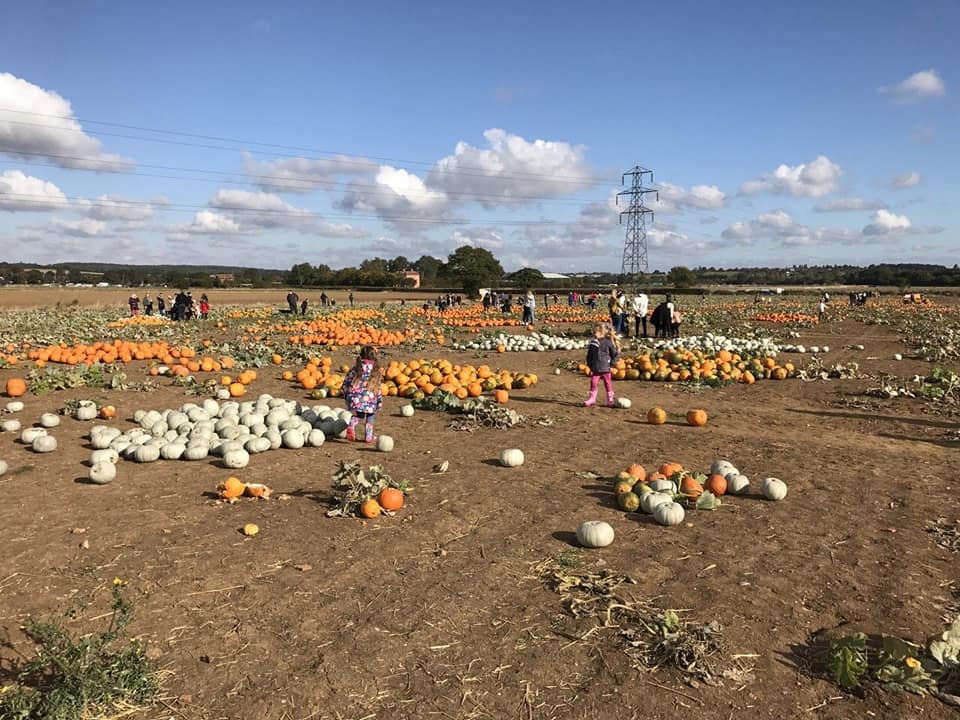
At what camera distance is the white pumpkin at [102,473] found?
7.89 meters

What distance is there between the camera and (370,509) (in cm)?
680

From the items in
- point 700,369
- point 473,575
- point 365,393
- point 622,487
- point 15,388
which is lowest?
Answer: point 473,575

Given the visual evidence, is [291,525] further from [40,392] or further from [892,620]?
[40,392]

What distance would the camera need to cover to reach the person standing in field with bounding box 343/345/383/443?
10.3m

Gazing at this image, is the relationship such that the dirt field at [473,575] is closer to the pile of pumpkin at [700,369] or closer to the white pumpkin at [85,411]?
the white pumpkin at [85,411]

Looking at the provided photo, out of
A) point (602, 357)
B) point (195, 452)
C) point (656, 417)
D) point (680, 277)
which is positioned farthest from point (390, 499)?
point (680, 277)

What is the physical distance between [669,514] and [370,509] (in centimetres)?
337

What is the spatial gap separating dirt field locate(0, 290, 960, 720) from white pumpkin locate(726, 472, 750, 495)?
16 cm

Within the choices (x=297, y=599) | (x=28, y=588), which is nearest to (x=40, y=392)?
(x=28, y=588)

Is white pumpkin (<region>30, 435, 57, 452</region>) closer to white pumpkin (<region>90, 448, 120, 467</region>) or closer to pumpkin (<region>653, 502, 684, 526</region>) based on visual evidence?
white pumpkin (<region>90, 448, 120, 467</region>)

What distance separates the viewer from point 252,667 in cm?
422

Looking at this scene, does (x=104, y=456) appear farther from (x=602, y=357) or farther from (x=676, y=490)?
(x=602, y=357)

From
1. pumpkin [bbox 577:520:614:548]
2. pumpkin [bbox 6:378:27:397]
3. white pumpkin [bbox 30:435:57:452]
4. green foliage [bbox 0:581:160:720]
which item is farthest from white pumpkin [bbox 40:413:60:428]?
pumpkin [bbox 577:520:614:548]

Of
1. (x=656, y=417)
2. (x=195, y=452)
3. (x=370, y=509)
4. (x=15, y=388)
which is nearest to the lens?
(x=370, y=509)
